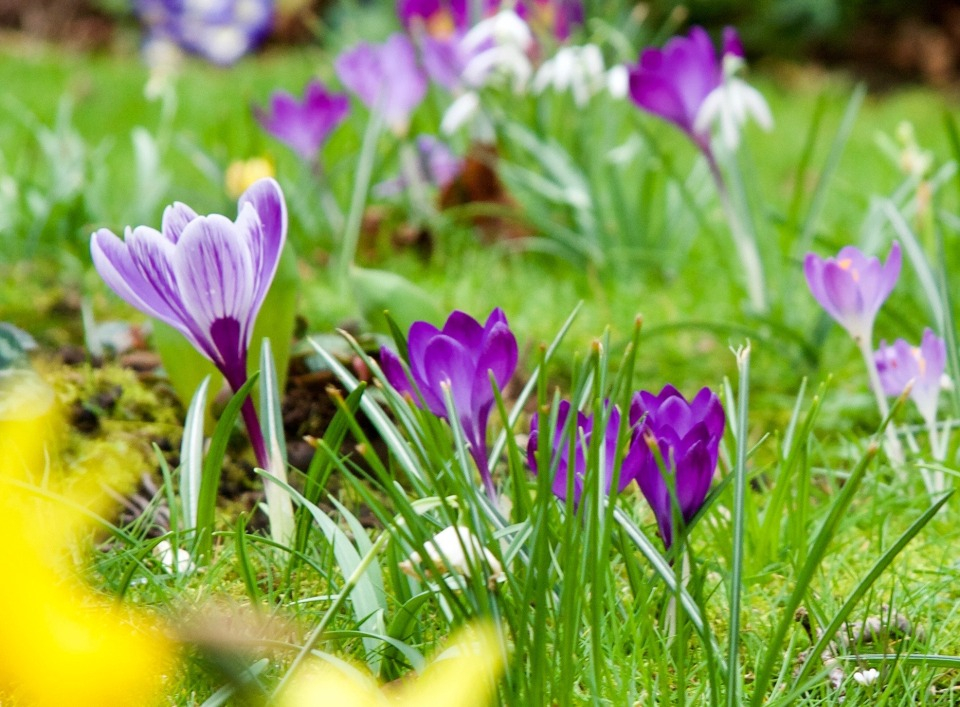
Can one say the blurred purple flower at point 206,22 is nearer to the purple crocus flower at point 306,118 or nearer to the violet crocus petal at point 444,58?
the violet crocus petal at point 444,58

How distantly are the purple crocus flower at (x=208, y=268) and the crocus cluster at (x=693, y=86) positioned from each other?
0.92 metres

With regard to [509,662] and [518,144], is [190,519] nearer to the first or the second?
[509,662]

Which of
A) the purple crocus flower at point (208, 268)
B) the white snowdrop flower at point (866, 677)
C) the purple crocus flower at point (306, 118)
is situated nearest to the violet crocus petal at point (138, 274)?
the purple crocus flower at point (208, 268)

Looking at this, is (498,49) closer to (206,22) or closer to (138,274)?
(138,274)

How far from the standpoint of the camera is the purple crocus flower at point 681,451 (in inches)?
35.8

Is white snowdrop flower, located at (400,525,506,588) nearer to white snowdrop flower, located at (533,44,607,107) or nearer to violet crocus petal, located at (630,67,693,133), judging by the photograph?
violet crocus petal, located at (630,67,693,133)

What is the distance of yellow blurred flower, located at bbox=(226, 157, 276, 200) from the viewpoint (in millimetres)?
2473

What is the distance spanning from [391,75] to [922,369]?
172cm

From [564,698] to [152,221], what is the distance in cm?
195

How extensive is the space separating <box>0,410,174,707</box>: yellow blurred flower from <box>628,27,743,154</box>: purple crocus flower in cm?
114

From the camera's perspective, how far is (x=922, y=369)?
1.34 metres

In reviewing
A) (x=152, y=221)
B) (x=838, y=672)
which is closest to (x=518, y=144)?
(x=152, y=221)

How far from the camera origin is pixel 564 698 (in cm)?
85

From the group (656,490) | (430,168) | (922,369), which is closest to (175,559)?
(656,490)
